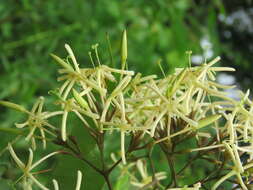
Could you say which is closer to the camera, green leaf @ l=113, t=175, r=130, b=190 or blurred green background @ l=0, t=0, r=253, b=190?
green leaf @ l=113, t=175, r=130, b=190

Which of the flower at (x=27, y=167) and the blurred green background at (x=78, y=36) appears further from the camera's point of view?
the blurred green background at (x=78, y=36)

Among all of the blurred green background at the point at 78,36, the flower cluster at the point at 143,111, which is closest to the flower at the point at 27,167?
the flower cluster at the point at 143,111

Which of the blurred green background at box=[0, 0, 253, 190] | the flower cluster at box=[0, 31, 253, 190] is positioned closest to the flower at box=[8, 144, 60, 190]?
the flower cluster at box=[0, 31, 253, 190]

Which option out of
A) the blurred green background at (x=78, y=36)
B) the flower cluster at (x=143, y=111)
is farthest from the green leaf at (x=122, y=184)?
the blurred green background at (x=78, y=36)

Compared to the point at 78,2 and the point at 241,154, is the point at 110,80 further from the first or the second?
the point at 78,2

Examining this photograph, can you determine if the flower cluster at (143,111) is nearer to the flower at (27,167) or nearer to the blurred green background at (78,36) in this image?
the flower at (27,167)

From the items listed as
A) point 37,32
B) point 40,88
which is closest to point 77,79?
point 40,88

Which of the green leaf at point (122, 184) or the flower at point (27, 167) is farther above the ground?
the flower at point (27, 167)

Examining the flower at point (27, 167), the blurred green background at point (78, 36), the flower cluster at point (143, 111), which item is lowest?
the flower at point (27, 167)

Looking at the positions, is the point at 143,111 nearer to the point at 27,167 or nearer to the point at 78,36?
the point at 27,167

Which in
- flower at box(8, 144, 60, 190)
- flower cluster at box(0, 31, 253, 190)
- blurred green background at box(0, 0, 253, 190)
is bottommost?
flower at box(8, 144, 60, 190)

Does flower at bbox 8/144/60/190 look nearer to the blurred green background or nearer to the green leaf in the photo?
the green leaf
